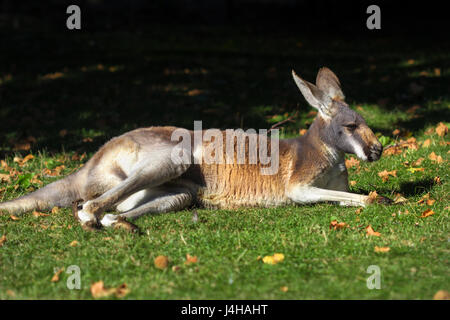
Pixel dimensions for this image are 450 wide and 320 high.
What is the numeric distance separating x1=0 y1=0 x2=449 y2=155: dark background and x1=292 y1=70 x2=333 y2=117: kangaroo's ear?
2.68m

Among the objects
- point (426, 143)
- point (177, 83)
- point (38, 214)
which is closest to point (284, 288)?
point (38, 214)

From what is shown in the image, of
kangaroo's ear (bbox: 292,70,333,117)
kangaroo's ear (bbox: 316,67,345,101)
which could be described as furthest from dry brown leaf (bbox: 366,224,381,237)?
kangaroo's ear (bbox: 316,67,345,101)

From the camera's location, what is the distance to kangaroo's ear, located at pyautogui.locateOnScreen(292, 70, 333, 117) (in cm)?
492

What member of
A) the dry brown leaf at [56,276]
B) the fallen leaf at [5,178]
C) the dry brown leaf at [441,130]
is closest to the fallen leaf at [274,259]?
the dry brown leaf at [56,276]

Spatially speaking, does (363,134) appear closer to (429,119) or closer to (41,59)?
(429,119)

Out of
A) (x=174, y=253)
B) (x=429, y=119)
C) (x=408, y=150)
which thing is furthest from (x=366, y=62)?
(x=174, y=253)

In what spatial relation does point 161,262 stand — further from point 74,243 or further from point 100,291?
point 74,243

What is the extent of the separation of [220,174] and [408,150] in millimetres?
2407

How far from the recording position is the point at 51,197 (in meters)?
4.89

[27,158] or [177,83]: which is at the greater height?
[177,83]

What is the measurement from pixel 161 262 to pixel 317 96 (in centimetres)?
215

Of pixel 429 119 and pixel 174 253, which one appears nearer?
pixel 174 253

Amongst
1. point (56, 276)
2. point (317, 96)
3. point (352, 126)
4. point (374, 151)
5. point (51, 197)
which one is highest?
point (317, 96)
